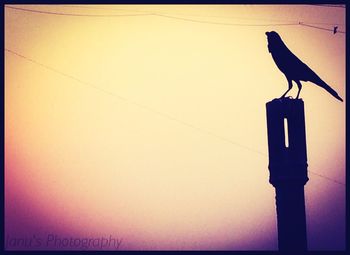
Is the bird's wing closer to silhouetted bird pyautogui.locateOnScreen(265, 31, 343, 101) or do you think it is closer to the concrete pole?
silhouetted bird pyautogui.locateOnScreen(265, 31, 343, 101)

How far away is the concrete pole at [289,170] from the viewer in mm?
4906

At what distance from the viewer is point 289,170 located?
488cm

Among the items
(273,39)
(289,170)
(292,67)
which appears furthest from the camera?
(273,39)

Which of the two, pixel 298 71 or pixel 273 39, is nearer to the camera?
pixel 298 71

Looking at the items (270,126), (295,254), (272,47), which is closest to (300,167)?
(270,126)

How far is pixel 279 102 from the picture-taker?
5.11 metres

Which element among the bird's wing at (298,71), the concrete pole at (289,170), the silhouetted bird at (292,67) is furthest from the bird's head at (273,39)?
the concrete pole at (289,170)

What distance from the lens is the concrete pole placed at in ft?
16.1

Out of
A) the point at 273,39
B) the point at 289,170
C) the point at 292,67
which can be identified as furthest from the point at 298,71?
the point at 289,170

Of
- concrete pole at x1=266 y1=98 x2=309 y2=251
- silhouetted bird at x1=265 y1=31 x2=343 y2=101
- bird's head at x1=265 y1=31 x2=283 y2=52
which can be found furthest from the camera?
bird's head at x1=265 y1=31 x2=283 y2=52

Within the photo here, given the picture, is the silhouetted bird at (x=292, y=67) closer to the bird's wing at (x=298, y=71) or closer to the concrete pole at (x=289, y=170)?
the bird's wing at (x=298, y=71)

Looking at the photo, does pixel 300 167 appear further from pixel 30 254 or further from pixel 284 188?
pixel 30 254

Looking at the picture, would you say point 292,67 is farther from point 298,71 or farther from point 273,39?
point 273,39

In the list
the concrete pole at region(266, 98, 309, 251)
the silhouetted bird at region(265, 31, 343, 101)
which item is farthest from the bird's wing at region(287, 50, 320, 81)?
the concrete pole at region(266, 98, 309, 251)
